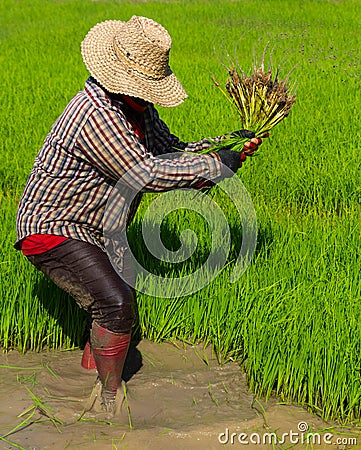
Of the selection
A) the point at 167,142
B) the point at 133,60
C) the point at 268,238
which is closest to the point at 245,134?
the point at 167,142

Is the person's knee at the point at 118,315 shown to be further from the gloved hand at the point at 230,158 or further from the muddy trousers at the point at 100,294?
the gloved hand at the point at 230,158

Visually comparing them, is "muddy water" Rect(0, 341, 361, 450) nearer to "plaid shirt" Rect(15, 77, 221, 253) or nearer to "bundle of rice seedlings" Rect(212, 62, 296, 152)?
→ "plaid shirt" Rect(15, 77, 221, 253)

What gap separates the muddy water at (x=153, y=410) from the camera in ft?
8.86

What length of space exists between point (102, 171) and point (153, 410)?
0.84 meters

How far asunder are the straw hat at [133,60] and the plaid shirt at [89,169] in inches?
2.9

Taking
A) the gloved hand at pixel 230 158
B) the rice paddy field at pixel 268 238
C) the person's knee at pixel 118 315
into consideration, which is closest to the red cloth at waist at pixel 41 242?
the person's knee at pixel 118 315

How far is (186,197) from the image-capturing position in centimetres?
420

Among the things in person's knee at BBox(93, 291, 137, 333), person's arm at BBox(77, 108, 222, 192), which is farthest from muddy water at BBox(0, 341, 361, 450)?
person's arm at BBox(77, 108, 222, 192)

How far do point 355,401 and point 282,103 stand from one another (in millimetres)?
1186

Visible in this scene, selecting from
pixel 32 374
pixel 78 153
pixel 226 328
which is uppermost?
pixel 78 153

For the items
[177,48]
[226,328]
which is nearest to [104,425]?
[226,328]

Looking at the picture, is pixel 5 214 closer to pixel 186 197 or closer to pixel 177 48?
pixel 186 197

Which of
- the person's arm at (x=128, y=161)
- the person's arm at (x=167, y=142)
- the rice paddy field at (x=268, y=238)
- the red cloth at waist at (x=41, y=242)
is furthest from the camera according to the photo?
the person's arm at (x=167, y=142)

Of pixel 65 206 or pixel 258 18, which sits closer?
pixel 65 206
